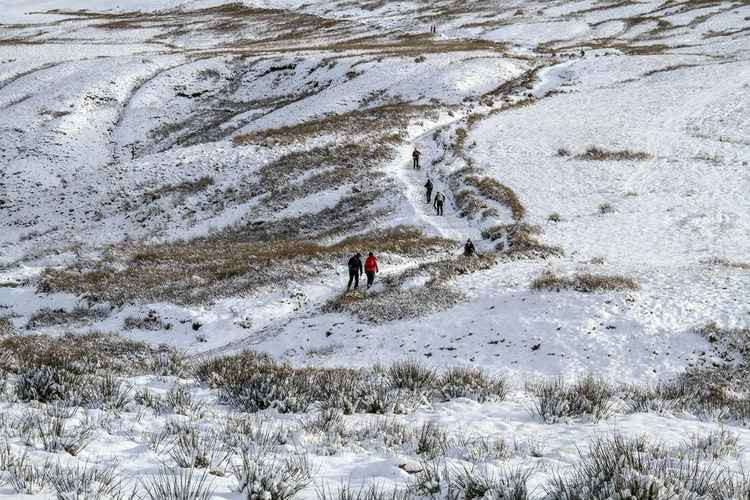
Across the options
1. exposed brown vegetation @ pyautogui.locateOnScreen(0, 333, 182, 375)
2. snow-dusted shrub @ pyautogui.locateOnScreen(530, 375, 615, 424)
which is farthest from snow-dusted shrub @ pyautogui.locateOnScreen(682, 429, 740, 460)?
exposed brown vegetation @ pyautogui.locateOnScreen(0, 333, 182, 375)

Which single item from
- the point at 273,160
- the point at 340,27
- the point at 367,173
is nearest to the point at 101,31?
the point at 340,27

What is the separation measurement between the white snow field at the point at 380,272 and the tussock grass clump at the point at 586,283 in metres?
0.14

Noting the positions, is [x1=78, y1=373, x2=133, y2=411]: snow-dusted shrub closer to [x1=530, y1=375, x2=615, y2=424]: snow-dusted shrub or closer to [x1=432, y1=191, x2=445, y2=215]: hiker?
[x1=530, y1=375, x2=615, y2=424]: snow-dusted shrub

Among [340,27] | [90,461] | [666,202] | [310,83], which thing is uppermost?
[340,27]

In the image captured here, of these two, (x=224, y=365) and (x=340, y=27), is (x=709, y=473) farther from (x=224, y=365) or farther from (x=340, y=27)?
(x=340, y=27)

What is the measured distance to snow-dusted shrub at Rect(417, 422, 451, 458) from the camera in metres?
6.60

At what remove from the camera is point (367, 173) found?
1446 inches

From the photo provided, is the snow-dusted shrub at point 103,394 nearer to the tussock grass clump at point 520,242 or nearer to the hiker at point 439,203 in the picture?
the tussock grass clump at point 520,242

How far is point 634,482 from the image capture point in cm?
485

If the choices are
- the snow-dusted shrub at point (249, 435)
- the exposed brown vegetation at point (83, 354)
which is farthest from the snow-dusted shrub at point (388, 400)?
the exposed brown vegetation at point (83, 354)

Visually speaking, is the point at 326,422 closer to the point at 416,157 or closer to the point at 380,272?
the point at 380,272

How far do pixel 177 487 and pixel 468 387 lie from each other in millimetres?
6125

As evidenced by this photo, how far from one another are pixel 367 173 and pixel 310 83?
90.1ft

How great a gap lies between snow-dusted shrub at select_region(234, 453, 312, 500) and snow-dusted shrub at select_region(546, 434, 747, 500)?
251 centimetres
